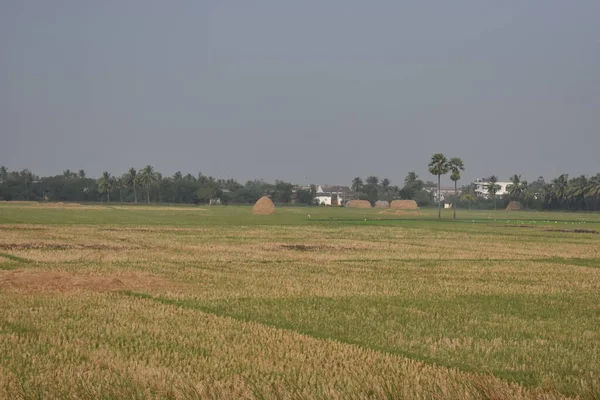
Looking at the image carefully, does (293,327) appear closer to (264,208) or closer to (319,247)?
(319,247)

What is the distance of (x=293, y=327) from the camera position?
1880 cm

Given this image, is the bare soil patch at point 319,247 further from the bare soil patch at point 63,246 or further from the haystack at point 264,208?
the haystack at point 264,208

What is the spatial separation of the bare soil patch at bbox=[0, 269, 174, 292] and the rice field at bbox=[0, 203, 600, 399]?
7 cm

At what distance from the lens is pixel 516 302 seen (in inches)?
964

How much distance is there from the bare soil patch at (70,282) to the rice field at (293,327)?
72 mm

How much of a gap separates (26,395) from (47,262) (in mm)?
24835

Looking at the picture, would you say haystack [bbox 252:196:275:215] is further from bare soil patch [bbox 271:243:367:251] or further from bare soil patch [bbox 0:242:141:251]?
bare soil patch [bbox 0:242:141:251]

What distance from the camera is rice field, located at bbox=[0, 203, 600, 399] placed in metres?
11.3

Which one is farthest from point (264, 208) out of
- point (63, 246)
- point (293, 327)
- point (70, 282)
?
point (293, 327)

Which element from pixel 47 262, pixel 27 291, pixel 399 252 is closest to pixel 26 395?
pixel 27 291

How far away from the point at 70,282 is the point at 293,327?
1054cm

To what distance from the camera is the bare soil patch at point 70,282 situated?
25.0 m

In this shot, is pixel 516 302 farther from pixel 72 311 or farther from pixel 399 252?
pixel 399 252

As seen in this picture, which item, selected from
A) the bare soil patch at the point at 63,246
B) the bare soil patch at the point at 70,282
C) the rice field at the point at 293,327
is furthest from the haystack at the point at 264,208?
the bare soil patch at the point at 70,282
